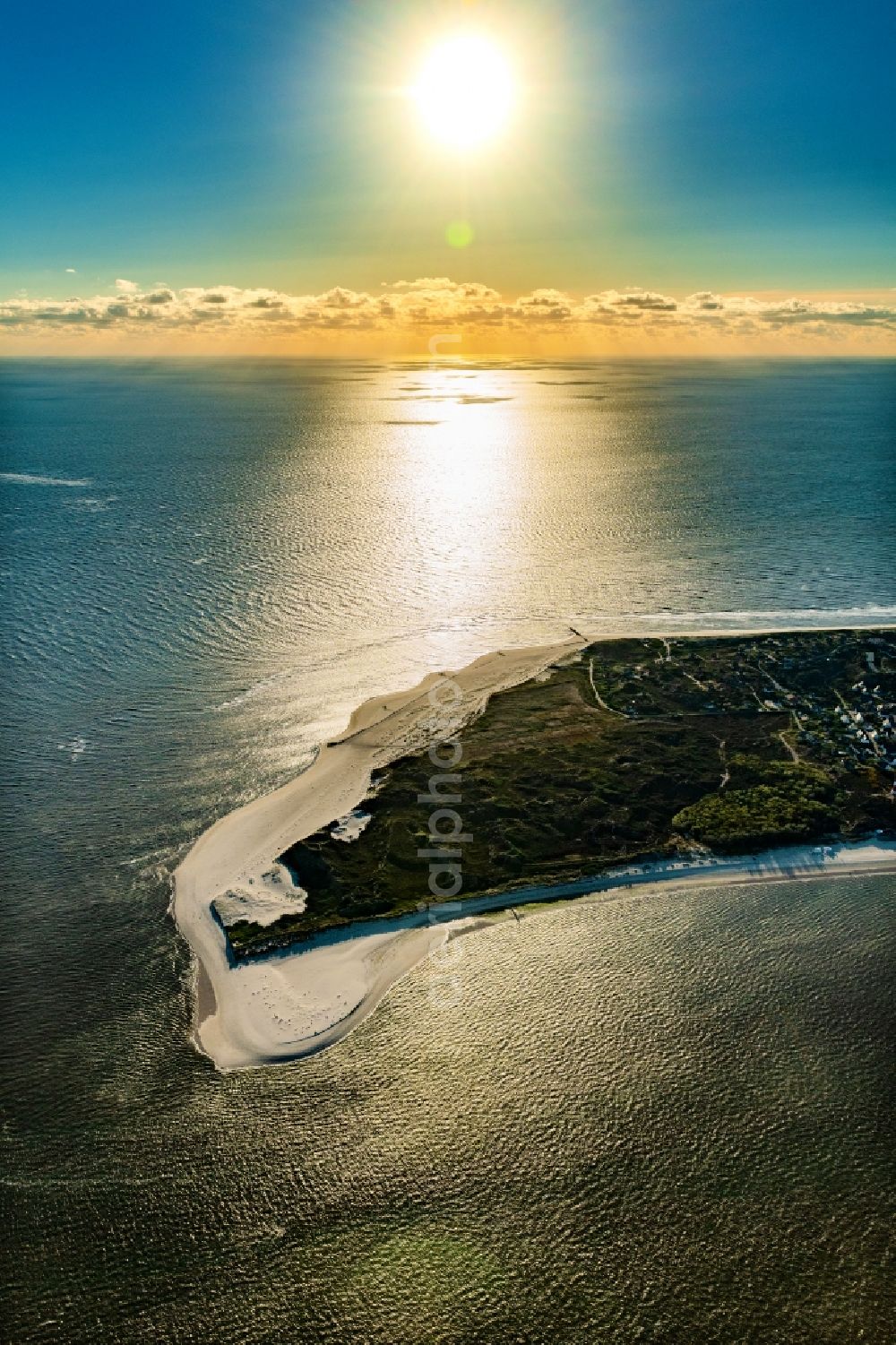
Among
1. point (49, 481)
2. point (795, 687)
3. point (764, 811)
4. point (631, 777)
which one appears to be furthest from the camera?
point (49, 481)

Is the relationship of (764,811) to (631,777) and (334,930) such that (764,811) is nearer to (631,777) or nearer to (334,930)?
(631,777)

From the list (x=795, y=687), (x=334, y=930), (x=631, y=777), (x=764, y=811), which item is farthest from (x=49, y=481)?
(x=764, y=811)

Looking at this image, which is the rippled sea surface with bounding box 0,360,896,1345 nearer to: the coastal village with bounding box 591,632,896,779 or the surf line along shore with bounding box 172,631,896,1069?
the surf line along shore with bounding box 172,631,896,1069

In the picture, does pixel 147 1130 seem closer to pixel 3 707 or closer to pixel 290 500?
pixel 3 707

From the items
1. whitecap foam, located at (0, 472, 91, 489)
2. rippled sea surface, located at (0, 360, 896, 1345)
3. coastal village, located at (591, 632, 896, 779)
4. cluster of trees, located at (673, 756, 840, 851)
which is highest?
whitecap foam, located at (0, 472, 91, 489)

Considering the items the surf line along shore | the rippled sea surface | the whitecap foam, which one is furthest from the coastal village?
the whitecap foam

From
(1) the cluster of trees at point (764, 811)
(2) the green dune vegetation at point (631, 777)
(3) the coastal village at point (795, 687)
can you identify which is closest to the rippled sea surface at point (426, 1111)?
(1) the cluster of trees at point (764, 811)
